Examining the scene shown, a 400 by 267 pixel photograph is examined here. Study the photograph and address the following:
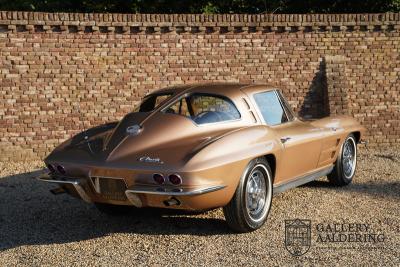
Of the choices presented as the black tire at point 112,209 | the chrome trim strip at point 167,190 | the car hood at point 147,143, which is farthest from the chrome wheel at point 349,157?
the chrome trim strip at point 167,190

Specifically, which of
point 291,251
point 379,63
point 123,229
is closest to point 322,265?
point 291,251

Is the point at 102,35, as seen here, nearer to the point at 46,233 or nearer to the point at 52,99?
the point at 52,99

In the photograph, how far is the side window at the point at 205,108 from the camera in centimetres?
562

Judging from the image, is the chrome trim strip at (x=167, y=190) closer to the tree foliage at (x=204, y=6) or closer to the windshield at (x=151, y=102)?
the windshield at (x=151, y=102)

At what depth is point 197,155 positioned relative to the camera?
4941 mm

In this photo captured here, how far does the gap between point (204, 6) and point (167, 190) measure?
9327mm

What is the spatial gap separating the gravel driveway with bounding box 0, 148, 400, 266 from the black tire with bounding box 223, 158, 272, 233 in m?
0.11

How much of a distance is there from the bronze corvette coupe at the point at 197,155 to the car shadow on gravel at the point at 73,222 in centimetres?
29

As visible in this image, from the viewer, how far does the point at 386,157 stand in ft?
33.0

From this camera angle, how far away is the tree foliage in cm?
1359

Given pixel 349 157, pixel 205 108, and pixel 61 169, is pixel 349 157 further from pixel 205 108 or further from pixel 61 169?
pixel 61 169

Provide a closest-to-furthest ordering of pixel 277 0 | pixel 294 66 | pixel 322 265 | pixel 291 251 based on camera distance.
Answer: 1. pixel 322 265
2. pixel 291 251
3. pixel 294 66
4. pixel 277 0

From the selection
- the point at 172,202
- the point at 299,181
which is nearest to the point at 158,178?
the point at 172,202

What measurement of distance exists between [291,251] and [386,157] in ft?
18.9
